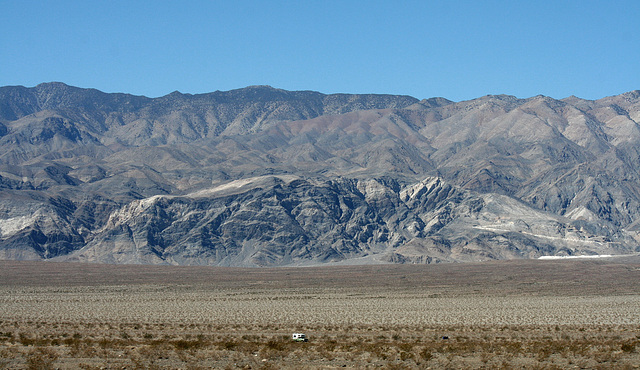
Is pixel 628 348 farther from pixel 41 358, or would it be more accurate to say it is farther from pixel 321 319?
pixel 321 319

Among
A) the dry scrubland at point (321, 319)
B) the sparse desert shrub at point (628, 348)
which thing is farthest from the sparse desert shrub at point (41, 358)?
the sparse desert shrub at point (628, 348)

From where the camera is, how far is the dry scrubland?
3369cm

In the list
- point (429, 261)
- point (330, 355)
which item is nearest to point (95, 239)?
point (429, 261)

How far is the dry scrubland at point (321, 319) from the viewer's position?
33688 mm

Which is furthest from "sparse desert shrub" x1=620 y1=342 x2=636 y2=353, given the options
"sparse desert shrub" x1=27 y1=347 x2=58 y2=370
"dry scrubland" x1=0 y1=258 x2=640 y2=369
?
"sparse desert shrub" x1=27 y1=347 x2=58 y2=370

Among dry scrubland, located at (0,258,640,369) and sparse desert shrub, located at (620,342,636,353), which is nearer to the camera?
dry scrubland, located at (0,258,640,369)

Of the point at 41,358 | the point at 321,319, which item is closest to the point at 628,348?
the point at 41,358

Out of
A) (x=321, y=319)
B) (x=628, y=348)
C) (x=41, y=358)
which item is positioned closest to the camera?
(x=41, y=358)

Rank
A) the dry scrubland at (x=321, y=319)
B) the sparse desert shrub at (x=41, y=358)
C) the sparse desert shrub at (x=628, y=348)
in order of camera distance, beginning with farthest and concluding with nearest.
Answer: the sparse desert shrub at (x=628, y=348) < the dry scrubland at (x=321, y=319) < the sparse desert shrub at (x=41, y=358)

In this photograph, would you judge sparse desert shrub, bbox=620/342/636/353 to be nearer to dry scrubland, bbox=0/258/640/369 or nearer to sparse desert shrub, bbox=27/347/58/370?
dry scrubland, bbox=0/258/640/369

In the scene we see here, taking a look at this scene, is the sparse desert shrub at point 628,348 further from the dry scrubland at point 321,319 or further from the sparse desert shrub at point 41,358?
the sparse desert shrub at point 41,358

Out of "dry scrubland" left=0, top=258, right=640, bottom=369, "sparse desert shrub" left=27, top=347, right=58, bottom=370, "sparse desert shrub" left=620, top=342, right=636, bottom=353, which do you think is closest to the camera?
"sparse desert shrub" left=27, top=347, right=58, bottom=370

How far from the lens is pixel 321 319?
189 feet

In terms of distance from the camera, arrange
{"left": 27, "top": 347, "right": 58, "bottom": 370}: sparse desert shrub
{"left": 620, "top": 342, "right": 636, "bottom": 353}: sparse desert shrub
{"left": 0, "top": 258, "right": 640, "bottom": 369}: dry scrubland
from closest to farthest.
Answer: {"left": 27, "top": 347, "right": 58, "bottom": 370}: sparse desert shrub, {"left": 0, "top": 258, "right": 640, "bottom": 369}: dry scrubland, {"left": 620, "top": 342, "right": 636, "bottom": 353}: sparse desert shrub
